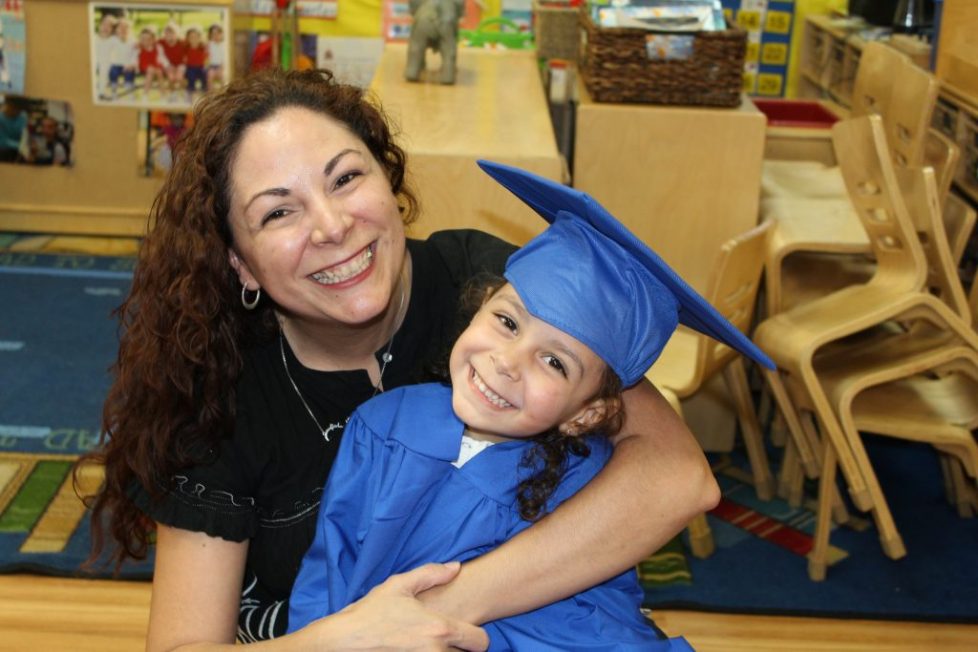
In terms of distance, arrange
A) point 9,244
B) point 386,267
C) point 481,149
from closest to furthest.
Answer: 1. point 386,267
2. point 481,149
3. point 9,244

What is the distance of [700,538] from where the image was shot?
2.82 metres

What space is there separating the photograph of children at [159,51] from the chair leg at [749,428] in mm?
2436

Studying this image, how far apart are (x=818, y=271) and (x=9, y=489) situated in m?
2.22

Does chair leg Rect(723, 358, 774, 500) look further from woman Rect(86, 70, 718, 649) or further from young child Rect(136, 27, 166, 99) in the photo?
young child Rect(136, 27, 166, 99)

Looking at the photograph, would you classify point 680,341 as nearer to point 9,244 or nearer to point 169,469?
point 169,469

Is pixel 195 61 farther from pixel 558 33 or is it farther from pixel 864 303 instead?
pixel 864 303

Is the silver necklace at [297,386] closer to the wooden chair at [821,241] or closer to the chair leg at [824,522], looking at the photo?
the wooden chair at [821,241]

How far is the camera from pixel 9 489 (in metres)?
3.02

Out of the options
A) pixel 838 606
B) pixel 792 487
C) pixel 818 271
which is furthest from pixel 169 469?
pixel 818 271

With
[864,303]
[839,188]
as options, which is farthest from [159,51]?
[864,303]

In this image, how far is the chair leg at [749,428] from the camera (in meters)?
3.07

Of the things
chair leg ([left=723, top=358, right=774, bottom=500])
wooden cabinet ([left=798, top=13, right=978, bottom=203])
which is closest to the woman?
chair leg ([left=723, top=358, right=774, bottom=500])

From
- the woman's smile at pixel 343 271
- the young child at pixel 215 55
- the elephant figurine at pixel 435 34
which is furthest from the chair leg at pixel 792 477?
the young child at pixel 215 55

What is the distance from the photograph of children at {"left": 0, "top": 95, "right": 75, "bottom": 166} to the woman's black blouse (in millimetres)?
3483
